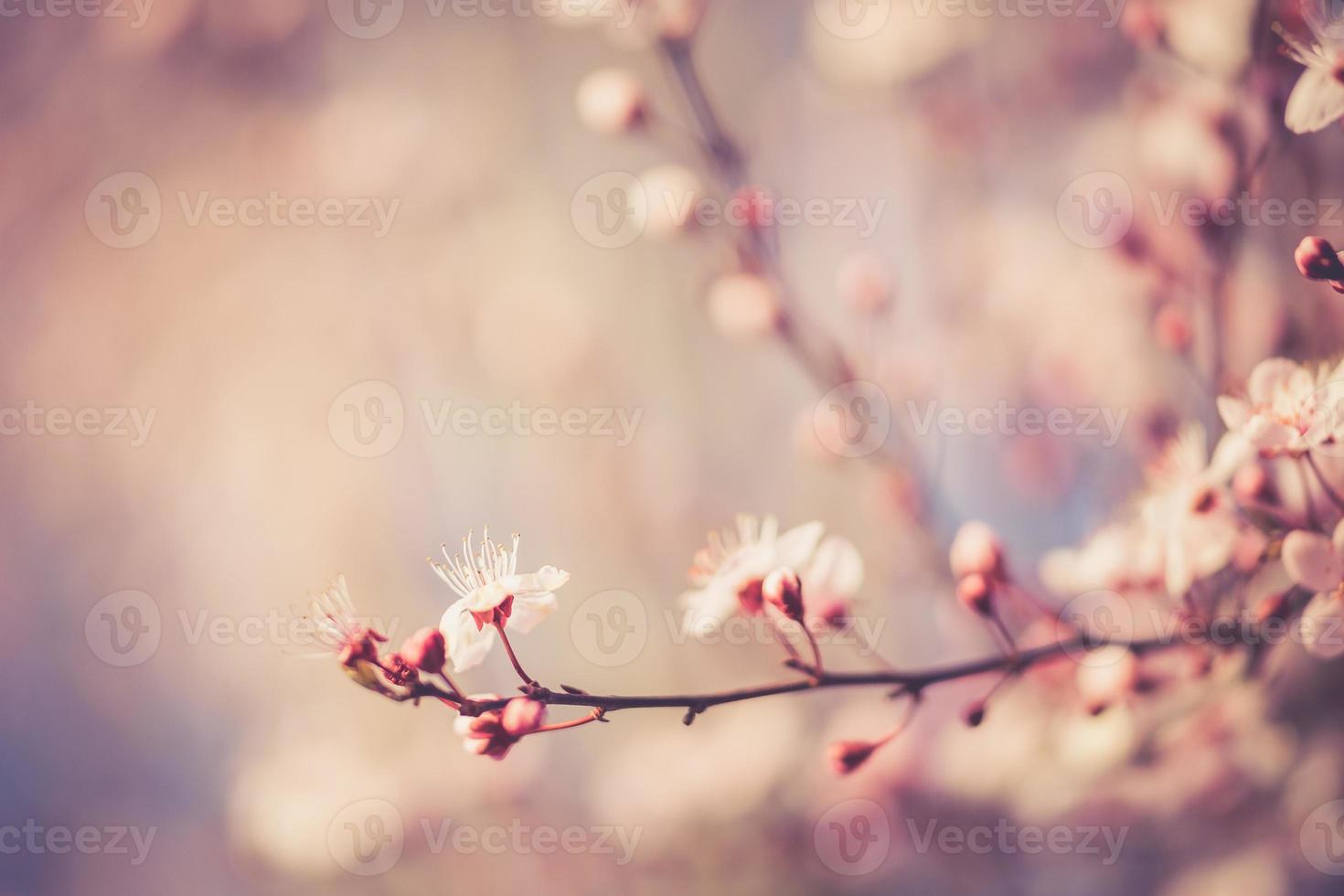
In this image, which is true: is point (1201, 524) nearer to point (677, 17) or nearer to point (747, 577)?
point (747, 577)

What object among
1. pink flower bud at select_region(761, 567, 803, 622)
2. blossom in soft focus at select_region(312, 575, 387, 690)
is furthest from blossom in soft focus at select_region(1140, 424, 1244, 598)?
blossom in soft focus at select_region(312, 575, 387, 690)

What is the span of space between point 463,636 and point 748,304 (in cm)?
50

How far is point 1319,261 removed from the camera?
1.33 ft

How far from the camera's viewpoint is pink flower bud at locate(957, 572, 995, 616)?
537mm

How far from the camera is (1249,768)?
2.42 ft

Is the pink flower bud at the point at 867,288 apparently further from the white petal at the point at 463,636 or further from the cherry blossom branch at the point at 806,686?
the white petal at the point at 463,636

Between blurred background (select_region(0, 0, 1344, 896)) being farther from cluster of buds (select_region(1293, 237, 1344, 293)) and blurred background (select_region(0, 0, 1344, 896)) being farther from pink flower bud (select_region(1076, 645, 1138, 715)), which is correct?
cluster of buds (select_region(1293, 237, 1344, 293))

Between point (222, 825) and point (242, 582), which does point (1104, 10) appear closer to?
point (242, 582)

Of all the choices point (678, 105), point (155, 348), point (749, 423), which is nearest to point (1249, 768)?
point (749, 423)

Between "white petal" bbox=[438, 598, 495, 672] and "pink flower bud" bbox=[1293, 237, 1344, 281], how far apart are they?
514 mm

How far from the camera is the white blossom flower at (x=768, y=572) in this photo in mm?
534

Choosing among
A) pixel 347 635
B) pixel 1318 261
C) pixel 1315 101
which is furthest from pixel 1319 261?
pixel 347 635

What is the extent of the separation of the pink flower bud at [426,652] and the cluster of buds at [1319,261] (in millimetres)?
519

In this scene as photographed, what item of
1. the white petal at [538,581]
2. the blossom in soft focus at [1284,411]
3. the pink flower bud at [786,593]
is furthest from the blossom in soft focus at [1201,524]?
the white petal at [538,581]
